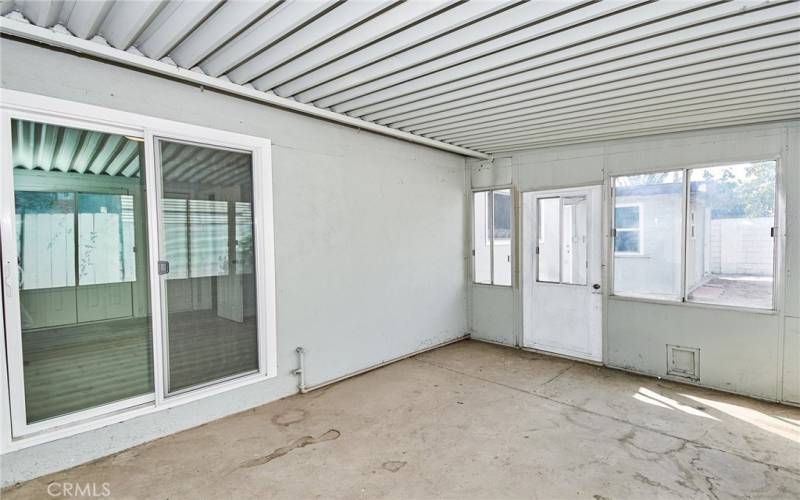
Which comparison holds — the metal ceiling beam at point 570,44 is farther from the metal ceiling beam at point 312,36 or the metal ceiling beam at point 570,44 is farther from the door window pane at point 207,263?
the door window pane at point 207,263

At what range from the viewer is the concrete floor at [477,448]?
2473 millimetres

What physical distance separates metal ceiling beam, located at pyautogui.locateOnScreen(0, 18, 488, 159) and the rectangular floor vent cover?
3881mm

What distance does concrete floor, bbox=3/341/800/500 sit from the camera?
2.47 m

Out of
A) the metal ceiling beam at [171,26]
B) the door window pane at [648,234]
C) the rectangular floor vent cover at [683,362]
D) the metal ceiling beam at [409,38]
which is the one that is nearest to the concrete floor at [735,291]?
the door window pane at [648,234]

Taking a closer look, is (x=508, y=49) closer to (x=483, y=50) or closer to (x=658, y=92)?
(x=483, y=50)

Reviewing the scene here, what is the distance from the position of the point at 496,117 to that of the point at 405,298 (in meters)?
2.40

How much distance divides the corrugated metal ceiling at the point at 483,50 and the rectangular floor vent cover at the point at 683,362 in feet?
7.73

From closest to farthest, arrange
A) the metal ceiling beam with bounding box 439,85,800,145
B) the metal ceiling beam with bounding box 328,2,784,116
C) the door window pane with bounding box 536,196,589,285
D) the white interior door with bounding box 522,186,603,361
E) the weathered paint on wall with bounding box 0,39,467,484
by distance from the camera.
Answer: the metal ceiling beam with bounding box 328,2,784,116 < the weathered paint on wall with bounding box 0,39,467,484 < the metal ceiling beam with bounding box 439,85,800,145 < the white interior door with bounding box 522,186,603,361 < the door window pane with bounding box 536,196,589,285

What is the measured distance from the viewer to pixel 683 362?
4242 mm

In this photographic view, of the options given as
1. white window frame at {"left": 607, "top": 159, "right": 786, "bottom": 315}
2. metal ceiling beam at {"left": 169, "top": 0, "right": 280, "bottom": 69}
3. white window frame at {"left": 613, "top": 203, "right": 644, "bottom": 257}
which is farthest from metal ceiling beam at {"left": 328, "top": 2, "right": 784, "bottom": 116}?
white window frame at {"left": 613, "top": 203, "right": 644, "bottom": 257}

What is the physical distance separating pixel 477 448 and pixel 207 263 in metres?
2.59

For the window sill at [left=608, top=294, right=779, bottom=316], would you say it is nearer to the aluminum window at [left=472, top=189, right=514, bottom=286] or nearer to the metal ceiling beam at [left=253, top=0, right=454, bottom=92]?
the aluminum window at [left=472, top=189, right=514, bottom=286]

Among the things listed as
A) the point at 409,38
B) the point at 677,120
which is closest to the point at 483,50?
the point at 409,38

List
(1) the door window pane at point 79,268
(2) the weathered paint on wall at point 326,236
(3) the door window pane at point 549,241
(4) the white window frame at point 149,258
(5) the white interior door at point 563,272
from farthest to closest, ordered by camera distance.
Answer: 1. (3) the door window pane at point 549,241
2. (5) the white interior door at point 563,272
3. (2) the weathered paint on wall at point 326,236
4. (1) the door window pane at point 79,268
5. (4) the white window frame at point 149,258
